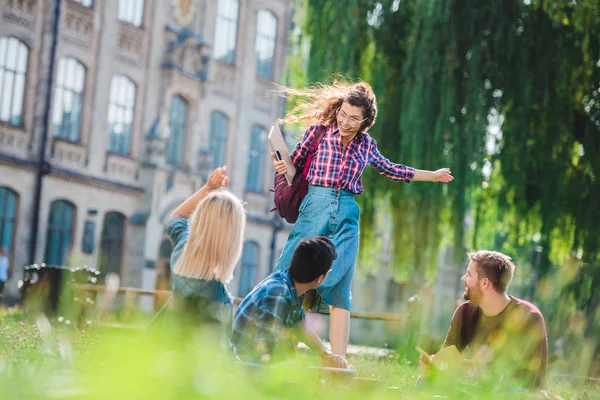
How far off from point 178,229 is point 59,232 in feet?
64.2

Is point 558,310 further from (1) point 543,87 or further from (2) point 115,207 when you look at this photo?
(2) point 115,207

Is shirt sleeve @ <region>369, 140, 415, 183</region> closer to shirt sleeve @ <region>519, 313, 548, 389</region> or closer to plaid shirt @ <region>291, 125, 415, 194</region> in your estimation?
plaid shirt @ <region>291, 125, 415, 194</region>

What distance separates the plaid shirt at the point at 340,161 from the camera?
18.9ft

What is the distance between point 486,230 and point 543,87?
102 inches

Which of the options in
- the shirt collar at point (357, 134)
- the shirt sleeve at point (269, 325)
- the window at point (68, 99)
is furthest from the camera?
the window at point (68, 99)

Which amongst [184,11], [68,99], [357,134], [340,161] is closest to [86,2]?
[68,99]

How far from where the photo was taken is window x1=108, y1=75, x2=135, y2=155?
85.4 ft

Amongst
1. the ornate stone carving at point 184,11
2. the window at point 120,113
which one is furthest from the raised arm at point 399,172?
the ornate stone carving at point 184,11

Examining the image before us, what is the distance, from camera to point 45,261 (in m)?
24.0

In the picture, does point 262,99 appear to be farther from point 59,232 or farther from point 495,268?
point 495,268

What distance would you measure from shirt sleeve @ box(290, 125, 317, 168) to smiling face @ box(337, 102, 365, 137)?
8.3 inches

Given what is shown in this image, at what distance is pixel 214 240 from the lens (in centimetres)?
489

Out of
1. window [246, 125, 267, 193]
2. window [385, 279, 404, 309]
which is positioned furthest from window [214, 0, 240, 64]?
window [385, 279, 404, 309]

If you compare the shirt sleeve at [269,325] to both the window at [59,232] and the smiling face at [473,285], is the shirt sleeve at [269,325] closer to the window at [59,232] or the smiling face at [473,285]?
the smiling face at [473,285]
